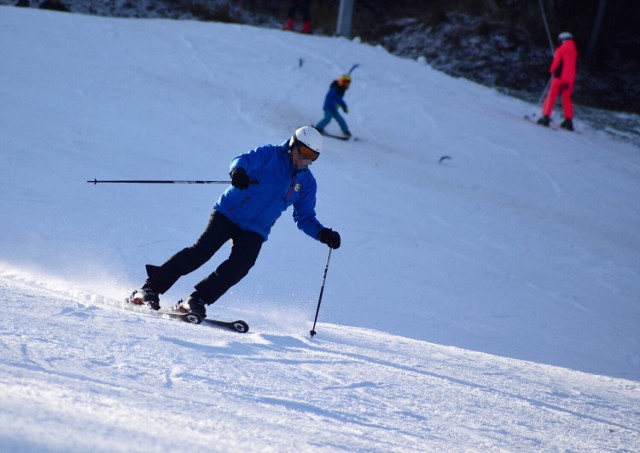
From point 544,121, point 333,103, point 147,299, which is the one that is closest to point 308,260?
point 147,299

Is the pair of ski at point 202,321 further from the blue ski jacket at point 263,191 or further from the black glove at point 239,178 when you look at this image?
the black glove at point 239,178

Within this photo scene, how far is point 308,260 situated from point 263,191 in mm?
2754

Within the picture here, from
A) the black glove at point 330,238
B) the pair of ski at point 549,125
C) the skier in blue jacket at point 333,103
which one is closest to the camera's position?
the black glove at point 330,238

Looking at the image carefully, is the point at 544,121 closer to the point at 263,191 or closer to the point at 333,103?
the point at 333,103

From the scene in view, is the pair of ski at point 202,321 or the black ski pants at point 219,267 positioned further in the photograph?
the black ski pants at point 219,267

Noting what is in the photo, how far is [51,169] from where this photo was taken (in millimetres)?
8164

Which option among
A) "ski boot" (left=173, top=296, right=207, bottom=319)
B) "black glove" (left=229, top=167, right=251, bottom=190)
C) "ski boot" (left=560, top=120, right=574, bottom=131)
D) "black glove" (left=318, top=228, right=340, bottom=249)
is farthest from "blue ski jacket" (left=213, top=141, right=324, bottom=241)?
"ski boot" (left=560, top=120, right=574, bottom=131)

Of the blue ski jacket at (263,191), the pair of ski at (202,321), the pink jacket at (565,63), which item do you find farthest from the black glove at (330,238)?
the pink jacket at (565,63)

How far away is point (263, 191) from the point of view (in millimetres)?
4785

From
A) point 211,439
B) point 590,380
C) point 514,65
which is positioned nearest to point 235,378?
point 211,439

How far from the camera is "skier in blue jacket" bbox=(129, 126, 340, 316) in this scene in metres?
4.73

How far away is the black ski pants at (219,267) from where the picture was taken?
4.74m

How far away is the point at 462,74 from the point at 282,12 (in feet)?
32.6

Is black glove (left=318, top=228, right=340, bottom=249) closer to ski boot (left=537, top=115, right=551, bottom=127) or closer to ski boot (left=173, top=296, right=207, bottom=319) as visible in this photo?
ski boot (left=173, top=296, right=207, bottom=319)
